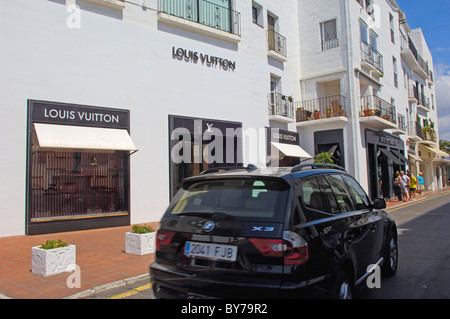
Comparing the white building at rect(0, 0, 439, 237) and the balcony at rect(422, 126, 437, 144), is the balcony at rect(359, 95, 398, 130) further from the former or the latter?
the balcony at rect(422, 126, 437, 144)

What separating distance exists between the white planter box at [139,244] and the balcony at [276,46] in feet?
41.2

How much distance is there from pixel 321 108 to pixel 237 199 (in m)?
17.5

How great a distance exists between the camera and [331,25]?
1958 centimetres

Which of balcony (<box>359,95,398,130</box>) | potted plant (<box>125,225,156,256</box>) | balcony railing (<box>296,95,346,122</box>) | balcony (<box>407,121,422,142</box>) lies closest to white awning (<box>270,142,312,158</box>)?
balcony railing (<box>296,95,346,122</box>)

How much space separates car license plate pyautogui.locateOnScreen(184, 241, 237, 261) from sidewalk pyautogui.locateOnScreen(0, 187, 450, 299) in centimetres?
229

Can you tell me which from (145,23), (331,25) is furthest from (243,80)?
(331,25)

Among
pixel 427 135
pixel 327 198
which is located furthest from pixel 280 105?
pixel 427 135

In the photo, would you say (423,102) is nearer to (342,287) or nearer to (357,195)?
(357,195)

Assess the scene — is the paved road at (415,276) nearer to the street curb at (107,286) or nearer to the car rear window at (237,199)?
the street curb at (107,286)

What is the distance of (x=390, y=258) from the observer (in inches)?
200

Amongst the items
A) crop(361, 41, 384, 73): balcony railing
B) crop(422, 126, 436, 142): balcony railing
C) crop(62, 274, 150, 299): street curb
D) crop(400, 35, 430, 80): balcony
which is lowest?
→ crop(62, 274, 150, 299): street curb

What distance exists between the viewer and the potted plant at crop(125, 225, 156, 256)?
680cm

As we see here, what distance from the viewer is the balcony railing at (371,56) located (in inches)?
788

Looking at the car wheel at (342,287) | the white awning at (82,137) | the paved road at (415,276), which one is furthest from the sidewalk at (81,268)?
the car wheel at (342,287)
